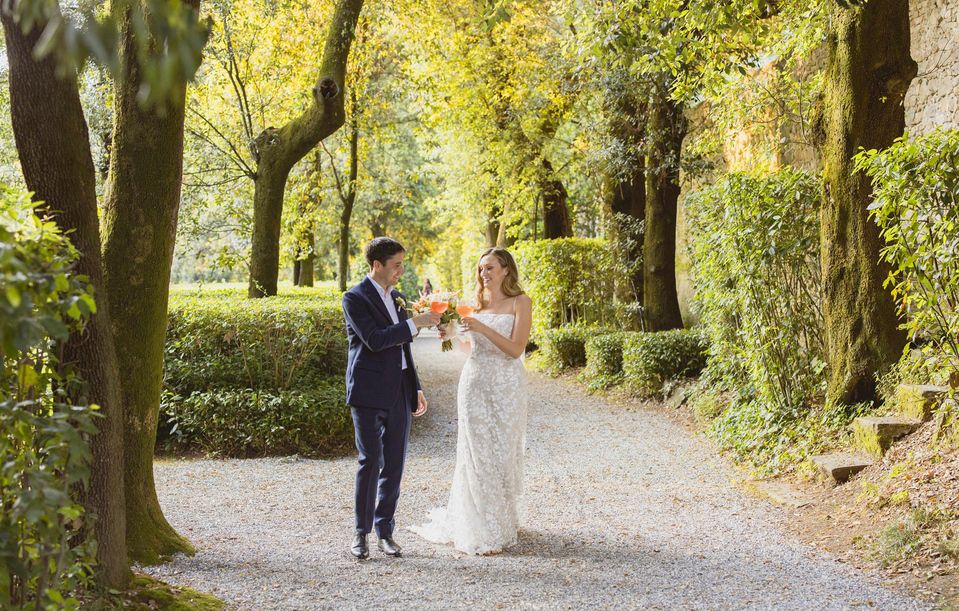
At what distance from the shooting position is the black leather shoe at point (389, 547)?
18.9 feet

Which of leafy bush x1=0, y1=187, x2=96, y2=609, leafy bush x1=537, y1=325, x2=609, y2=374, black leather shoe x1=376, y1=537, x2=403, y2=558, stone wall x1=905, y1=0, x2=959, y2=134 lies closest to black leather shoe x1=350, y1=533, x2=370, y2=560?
black leather shoe x1=376, y1=537, x2=403, y2=558

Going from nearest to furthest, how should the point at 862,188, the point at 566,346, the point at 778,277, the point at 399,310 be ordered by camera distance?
1. the point at 399,310
2. the point at 862,188
3. the point at 778,277
4. the point at 566,346

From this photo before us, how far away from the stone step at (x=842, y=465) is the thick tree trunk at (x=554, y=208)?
42.4 feet

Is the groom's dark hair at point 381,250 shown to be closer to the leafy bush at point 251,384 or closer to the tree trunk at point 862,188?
the leafy bush at point 251,384

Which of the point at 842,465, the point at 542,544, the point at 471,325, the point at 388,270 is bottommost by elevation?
the point at 542,544

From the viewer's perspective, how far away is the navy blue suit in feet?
18.3

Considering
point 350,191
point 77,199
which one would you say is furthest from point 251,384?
point 350,191

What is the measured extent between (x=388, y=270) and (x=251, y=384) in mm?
4822

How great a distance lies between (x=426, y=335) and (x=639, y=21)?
76.3 feet

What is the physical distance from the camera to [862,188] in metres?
7.75

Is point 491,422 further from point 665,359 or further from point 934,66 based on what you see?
point 934,66

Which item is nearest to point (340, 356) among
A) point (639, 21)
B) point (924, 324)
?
point (639, 21)

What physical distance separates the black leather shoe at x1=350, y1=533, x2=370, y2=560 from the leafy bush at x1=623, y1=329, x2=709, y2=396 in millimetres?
8078

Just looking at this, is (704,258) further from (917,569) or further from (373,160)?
(373,160)
